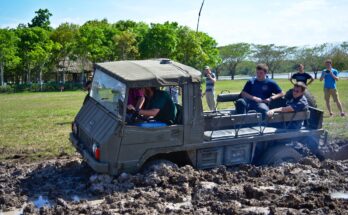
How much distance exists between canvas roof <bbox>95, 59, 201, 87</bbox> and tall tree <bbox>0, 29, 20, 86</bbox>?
153ft

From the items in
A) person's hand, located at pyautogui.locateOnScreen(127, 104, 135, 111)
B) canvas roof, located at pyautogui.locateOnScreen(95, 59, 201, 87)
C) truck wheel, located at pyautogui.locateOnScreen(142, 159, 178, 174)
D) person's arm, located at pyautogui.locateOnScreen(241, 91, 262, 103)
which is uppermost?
canvas roof, located at pyautogui.locateOnScreen(95, 59, 201, 87)

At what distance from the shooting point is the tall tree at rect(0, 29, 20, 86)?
1998 inches

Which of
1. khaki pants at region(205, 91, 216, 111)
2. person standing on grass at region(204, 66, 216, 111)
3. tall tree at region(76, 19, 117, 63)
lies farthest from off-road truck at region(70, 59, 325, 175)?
tall tree at region(76, 19, 117, 63)

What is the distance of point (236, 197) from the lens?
21.4 ft

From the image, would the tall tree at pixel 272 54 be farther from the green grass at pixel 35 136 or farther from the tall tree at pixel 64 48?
the green grass at pixel 35 136

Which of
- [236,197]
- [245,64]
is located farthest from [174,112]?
[245,64]

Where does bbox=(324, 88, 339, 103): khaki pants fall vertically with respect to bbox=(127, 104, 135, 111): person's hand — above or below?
below

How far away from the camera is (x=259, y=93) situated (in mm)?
8969

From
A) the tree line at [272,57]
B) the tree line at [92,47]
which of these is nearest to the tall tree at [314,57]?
the tree line at [272,57]

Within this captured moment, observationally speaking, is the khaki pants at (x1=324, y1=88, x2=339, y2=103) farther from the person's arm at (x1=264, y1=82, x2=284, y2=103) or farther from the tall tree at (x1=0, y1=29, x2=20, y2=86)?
the tall tree at (x1=0, y1=29, x2=20, y2=86)

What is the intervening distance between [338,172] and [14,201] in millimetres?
5302

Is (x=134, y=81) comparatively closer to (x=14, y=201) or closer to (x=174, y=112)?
(x=174, y=112)

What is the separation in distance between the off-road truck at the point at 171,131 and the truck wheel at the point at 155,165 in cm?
7

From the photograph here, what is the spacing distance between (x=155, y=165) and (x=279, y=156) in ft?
7.90
